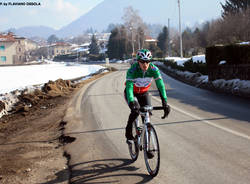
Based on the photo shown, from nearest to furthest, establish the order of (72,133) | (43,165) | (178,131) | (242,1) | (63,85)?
(43,165)
(178,131)
(72,133)
(63,85)
(242,1)

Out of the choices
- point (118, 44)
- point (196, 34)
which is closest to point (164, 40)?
point (118, 44)

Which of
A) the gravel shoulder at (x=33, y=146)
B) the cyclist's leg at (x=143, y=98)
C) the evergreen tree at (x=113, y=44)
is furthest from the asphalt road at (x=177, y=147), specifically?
the evergreen tree at (x=113, y=44)

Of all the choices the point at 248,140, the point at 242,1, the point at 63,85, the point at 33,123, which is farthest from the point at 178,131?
the point at 242,1

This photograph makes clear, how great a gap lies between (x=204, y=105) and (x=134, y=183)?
25.3ft

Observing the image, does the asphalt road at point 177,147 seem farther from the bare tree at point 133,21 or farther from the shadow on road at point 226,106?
the bare tree at point 133,21

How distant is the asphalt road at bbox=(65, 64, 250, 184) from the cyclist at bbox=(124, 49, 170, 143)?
3.35 ft

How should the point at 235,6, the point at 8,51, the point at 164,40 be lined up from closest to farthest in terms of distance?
1. the point at 235,6
2. the point at 164,40
3. the point at 8,51

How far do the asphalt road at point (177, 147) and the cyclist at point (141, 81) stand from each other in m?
1.02

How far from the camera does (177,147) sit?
6.36 m

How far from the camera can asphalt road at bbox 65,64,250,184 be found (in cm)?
484

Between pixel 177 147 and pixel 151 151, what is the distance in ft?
5.73

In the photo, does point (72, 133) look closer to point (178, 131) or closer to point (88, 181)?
point (178, 131)

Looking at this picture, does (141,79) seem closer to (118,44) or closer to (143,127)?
(143,127)

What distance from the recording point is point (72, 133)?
8.53 meters
